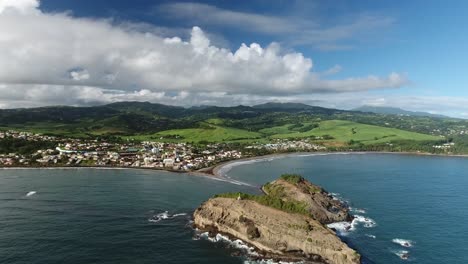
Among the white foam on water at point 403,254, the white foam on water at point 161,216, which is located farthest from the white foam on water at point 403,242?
the white foam on water at point 161,216

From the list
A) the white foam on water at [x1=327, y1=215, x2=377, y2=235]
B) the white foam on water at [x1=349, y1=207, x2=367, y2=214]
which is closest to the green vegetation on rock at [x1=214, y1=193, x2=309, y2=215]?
the white foam on water at [x1=327, y1=215, x2=377, y2=235]

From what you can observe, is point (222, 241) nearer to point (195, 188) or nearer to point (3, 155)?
point (195, 188)

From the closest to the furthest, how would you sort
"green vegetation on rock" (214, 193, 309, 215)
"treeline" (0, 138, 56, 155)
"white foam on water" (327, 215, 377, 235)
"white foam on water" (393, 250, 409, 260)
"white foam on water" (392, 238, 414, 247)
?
"white foam on water" (393, 250, 409, 260), "white foam on water" (392, 238, 414, 247), "green vegetation on rock" (214, 193, 309, 215), "white foam on water" (327, 215, 377, 235), "treeline" (0, 138, 56, 155)

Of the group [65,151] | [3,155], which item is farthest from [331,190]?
[3,155]

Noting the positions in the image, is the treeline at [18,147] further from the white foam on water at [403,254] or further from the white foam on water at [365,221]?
the white foam on water at [403,254]

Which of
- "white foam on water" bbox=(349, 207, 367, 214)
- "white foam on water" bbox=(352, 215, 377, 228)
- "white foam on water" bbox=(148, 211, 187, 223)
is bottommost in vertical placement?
"white foam on water" bbox=(148, 211, 187, 223)

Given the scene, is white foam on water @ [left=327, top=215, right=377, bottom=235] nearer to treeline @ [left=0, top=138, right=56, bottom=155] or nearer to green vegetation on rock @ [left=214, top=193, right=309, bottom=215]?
green vegetation on rock @ [left=214, top=193, right=309, bottom=215]

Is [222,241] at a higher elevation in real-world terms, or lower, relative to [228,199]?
lower
